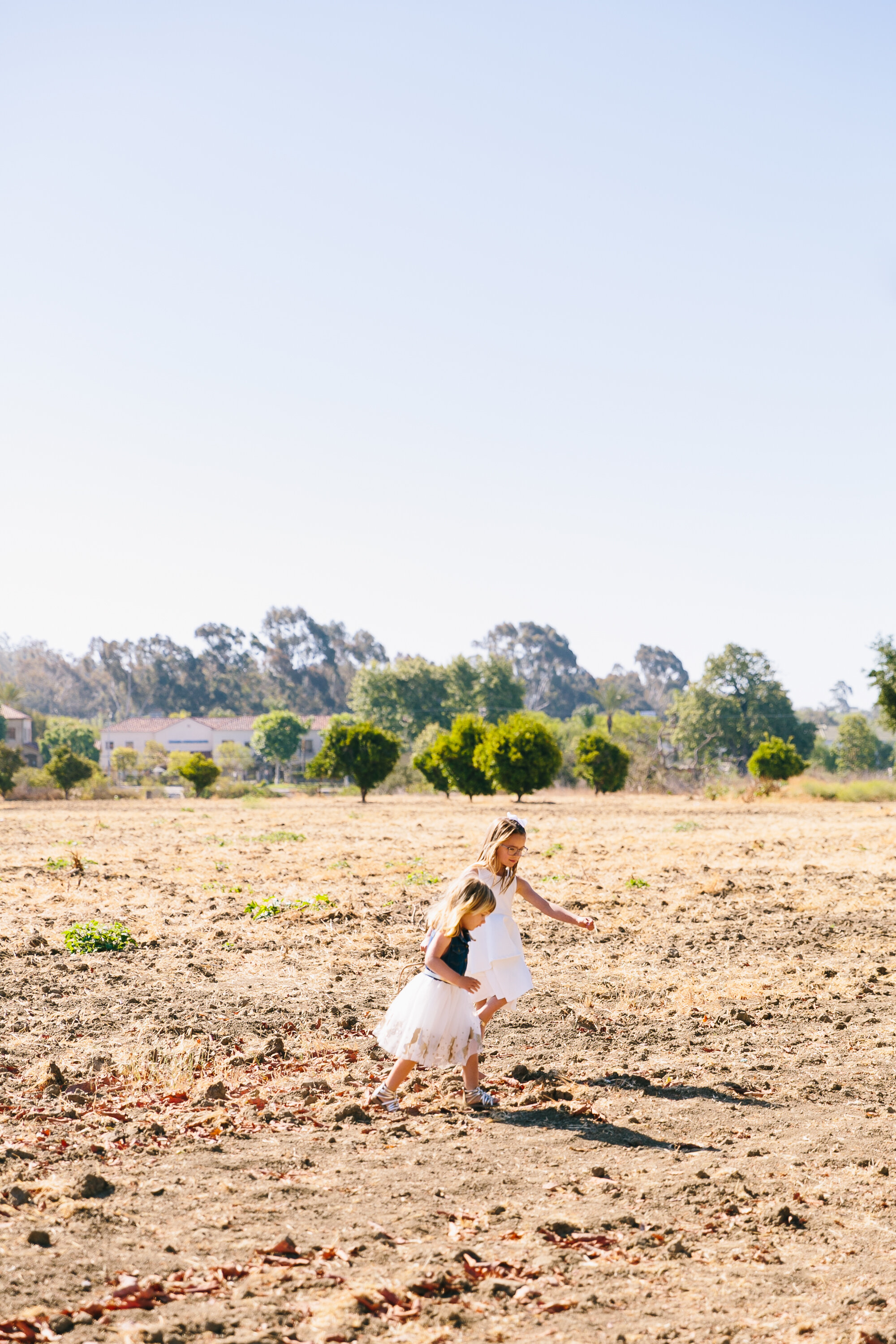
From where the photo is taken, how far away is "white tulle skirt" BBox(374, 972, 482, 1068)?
5516 mm

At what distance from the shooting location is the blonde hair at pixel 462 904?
18.4ft

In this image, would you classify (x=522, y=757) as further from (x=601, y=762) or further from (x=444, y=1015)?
(x=444, y=1015)

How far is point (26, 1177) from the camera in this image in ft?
14.7

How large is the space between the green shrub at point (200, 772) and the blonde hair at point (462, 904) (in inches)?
1807

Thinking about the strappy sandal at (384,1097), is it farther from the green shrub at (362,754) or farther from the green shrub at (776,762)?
the green shrub at (776,762)

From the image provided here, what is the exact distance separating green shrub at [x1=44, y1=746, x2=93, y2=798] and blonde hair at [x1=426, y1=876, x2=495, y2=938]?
141 feet

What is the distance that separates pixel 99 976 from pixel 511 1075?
12.7 feet

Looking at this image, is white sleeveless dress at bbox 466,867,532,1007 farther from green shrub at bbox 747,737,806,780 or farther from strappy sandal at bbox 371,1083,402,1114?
green shrub at bbox 747,737,806,780

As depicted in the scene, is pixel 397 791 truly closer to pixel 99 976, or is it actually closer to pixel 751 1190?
pixel 99 976

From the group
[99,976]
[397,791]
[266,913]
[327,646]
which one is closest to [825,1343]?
[99,976]

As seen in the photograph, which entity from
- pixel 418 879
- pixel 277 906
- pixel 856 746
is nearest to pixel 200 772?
pixel 418 879

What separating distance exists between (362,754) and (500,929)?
123 feet

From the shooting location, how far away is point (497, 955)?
598 centimetres

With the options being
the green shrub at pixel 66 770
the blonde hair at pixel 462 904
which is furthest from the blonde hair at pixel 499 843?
the green shrub at pixel 66 770
